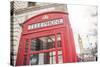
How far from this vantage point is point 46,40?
1.94 meters

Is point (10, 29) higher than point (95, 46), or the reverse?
point (10, 29)

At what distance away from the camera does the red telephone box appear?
191 cm

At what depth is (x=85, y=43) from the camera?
2043 millimetres

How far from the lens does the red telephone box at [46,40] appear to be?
1905mm

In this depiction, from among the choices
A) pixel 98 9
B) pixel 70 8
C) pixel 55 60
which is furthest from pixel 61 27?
pixel 98 9

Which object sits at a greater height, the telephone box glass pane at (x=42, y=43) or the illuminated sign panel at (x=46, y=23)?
the illuminated sign panel at (x=46, y=23)


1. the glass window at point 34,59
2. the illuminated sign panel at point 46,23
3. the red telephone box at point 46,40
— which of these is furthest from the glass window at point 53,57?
the illuminated sign panel at point 46,23

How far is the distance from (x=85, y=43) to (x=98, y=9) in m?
0.43

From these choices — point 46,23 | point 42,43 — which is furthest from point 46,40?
point 46,23

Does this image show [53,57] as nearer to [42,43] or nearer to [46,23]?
[42,43]

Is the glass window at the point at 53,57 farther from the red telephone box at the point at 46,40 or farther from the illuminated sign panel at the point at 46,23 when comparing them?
the illuminated sign panel at the point at 46,23

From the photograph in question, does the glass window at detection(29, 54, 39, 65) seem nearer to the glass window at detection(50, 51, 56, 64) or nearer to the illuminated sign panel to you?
the glass window at detection(50, 51, 56, 64)
